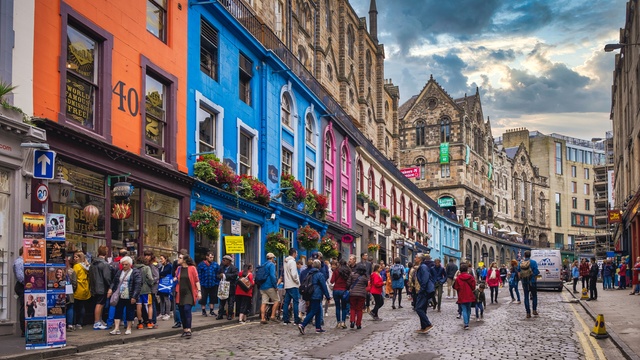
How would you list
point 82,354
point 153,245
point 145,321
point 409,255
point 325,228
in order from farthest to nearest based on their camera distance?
point 409,255 → point 325,228 → point 153,245 → point 145,321 → point 82,354

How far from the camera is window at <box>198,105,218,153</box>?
2296cm

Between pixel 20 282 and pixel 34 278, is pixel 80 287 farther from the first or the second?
pixel 34 278

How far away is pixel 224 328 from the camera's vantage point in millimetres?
17047

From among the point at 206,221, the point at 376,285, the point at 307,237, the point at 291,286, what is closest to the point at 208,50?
the point at 206,221

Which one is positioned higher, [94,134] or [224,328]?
[94,134]

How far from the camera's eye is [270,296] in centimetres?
1875

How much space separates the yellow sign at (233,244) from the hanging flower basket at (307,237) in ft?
26.7

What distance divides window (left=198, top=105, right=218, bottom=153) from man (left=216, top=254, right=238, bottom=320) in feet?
15.6

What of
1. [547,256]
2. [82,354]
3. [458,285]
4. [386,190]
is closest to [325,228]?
[547,256]

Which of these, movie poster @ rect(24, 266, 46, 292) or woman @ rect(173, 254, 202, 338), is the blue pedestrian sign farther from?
woman @ rect(173, 254, 202, 338)

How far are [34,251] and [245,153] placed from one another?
49.7 ft

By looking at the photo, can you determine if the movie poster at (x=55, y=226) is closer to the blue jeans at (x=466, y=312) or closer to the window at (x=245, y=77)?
the blue jeans at (x=466, y=312)

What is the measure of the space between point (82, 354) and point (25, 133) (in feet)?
15.6

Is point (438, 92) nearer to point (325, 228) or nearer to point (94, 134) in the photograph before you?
point (325, 228)
